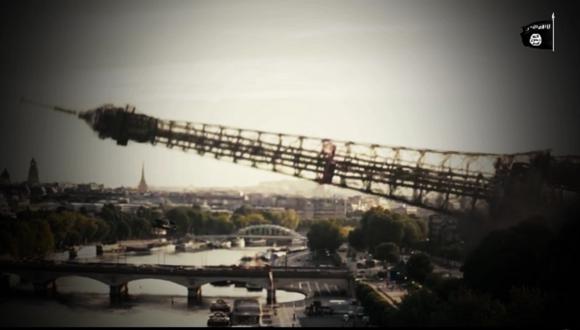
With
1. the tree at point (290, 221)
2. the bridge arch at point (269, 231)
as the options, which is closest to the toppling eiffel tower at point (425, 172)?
the bridge arch at point (269, 231)

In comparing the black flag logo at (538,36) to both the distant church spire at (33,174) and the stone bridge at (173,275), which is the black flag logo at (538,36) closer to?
the stone bridge at (173,275)

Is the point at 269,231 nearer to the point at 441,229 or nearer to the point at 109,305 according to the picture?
the point at 109,305

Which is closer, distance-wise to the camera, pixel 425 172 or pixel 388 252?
pixel 425 172

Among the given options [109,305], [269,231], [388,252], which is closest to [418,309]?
[109,305]

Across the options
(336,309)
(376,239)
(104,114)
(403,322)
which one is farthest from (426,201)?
(376,239)

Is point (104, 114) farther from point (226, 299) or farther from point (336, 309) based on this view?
point (226, 299)

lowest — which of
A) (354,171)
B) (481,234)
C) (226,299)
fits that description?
(226,299)
